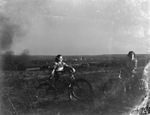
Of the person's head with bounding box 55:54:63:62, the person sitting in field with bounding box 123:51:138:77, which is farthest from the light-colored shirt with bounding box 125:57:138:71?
the person's head with bounding box 55:54:63:62

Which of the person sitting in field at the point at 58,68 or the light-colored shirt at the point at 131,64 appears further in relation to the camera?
the light-colored shirt at the point at 131,64

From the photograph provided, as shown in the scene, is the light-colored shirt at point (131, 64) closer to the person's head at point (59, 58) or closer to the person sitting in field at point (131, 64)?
the person sitting in field at point (131, 64)

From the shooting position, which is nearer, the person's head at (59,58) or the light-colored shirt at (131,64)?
the person's head at (59,58)

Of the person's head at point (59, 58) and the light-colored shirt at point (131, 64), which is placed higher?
the person's head at point (59, 58)

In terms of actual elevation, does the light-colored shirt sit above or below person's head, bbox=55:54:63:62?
below

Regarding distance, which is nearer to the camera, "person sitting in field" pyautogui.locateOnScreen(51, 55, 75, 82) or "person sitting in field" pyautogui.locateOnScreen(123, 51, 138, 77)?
"person sitting in field" pyautogui.locateOnScreen(51, 55, 75, 82)

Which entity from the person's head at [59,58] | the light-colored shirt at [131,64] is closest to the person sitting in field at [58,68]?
the person's head at [59,58]

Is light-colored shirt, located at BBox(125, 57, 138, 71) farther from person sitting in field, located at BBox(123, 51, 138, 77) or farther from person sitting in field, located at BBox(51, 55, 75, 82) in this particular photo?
person sitting in field, located at BBox(51, 55, 75, 82)

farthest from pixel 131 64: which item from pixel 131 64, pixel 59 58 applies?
pixel 59 58

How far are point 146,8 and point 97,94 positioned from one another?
554cm

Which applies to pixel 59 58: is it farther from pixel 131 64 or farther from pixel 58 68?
pixel 131 64

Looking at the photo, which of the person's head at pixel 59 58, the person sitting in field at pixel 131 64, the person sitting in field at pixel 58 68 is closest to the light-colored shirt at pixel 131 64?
the person sitting in field at pixel 131 64

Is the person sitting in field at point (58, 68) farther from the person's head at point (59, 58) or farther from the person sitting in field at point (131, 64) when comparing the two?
the person sitting in field at point (131, 64)

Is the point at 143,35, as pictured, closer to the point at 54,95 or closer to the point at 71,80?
the point at 71,80
